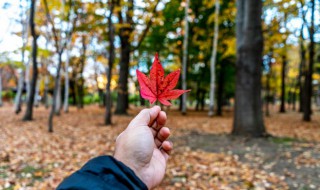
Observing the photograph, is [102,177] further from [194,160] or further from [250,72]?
[250,72]

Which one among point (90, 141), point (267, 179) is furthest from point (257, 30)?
point (90, 141)

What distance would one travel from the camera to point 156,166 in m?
1.58

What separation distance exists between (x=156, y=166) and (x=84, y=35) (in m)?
20.4

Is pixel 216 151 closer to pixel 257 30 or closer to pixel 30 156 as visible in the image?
pixel 257 30

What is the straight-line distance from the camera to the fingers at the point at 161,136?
5.05 ft

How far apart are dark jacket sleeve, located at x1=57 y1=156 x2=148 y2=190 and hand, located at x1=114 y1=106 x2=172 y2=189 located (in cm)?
23

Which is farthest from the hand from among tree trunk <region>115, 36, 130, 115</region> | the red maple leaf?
tree trunk <region>115, 36, 130, 115</region>

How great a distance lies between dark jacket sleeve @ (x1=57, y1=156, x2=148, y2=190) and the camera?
40.8 inches

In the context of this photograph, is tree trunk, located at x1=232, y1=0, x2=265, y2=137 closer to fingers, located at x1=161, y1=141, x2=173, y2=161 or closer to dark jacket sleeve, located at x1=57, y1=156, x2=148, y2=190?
fingers, located at x1=161, y1=141, x2=173, y2=161

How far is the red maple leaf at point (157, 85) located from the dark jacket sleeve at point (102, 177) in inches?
12.3

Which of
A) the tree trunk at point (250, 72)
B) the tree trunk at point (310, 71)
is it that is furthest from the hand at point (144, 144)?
the tree trunk at point (310, 71)

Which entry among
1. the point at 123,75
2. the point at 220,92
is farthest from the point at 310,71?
the point at 123,75

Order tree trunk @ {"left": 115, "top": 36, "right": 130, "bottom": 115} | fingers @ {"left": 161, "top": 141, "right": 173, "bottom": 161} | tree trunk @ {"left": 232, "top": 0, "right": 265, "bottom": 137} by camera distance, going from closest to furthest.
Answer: fingers @ {"left": 161, "top": 141, "right": 173, "bottom": 161}
tree trunk @ {"left": 232, "top": 0, "right": 265, "bottom": 137}
tree trunk @ {"left": 115, "top": 36, "right": 130, "bottom": 115}

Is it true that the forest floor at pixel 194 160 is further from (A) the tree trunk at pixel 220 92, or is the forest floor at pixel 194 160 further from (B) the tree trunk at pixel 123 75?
(A) the tree trunk at pixel 220 92
